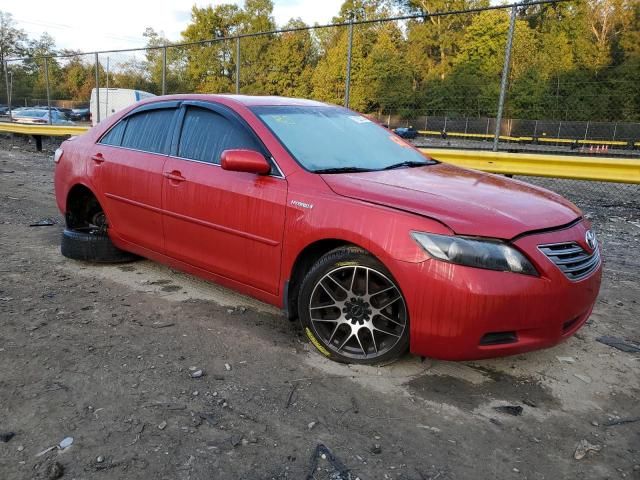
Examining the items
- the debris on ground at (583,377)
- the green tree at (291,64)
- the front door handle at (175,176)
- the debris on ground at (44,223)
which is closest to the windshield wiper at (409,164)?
the front door handle at (175,176)

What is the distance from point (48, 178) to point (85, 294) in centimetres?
736

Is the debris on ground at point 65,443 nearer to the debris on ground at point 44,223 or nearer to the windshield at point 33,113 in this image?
the debris on ground at point 44,223

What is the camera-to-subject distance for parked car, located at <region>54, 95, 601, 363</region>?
2.68 meters

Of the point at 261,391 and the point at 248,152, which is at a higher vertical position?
the point at 248,152

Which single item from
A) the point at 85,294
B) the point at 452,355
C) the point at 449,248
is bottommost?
the point at 85,294

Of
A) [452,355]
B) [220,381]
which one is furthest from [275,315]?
[452,355]

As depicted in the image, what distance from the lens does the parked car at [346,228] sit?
268 cm

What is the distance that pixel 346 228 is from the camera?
2.97 m

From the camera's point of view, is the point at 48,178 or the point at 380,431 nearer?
the point at 380,431

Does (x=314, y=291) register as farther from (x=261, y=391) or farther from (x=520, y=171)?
(x=520, y=171)

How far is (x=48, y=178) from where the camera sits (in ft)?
34.0

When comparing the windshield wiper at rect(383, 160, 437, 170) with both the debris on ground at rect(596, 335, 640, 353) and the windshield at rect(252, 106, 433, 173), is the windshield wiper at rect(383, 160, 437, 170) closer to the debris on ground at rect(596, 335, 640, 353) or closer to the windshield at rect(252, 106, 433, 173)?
the windshield at rect(252, 106, 433, 173)

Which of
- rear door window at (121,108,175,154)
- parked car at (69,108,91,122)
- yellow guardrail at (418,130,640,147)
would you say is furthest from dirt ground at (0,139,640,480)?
parked car at (69,108,91,122)

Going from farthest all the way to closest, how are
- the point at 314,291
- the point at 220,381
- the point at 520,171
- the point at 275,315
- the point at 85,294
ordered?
the point at 520,171 → the point at 85,294 → the point at 275,315 → the point at 314,291 → the point at 220,381
